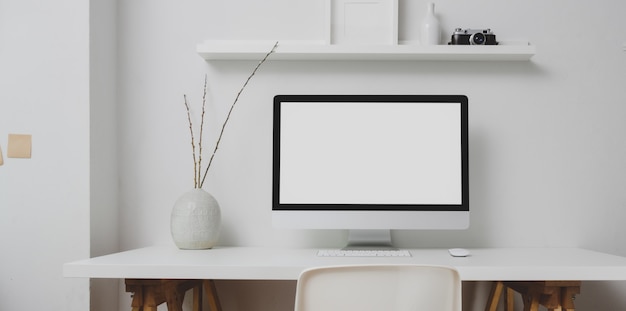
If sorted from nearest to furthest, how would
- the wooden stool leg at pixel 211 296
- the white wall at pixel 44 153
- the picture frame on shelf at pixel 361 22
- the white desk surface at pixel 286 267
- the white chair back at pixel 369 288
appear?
the white chair back at pixel 369 288 → the white desk surface at pixel 286 267 → the white wall at pixel 44 153 → the wooden stool leg at pixel 211 296 → the picture frame on shelf at pixel 361 22

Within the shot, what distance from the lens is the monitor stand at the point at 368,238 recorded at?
2.01 meters

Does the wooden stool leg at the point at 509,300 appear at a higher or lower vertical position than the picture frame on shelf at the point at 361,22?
lower

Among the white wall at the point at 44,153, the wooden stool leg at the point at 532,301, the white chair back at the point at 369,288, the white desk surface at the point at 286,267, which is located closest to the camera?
the white chair back at the point at 369,288

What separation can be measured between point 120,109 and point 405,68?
1202 mm

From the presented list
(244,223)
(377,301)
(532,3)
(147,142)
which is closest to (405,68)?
(532,3)

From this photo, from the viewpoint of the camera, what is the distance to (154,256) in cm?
183

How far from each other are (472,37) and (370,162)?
26.1 inches

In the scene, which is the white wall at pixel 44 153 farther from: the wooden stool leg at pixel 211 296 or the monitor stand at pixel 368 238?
the monitor stand at pixel 368 238

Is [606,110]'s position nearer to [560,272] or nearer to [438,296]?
[560,272]

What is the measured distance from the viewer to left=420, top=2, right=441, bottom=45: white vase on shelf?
2.13m

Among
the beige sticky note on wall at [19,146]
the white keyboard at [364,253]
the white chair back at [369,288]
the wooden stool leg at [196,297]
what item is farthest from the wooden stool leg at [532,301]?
the beige sticky note on wall at [19,146]

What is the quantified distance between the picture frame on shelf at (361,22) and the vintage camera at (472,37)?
0.87 feet

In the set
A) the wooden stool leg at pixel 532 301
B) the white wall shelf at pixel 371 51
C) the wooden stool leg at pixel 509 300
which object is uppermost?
the white wall shelf at pixel 371 51

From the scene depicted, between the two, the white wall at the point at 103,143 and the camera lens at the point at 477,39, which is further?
the camera lens at the point at 477,39
